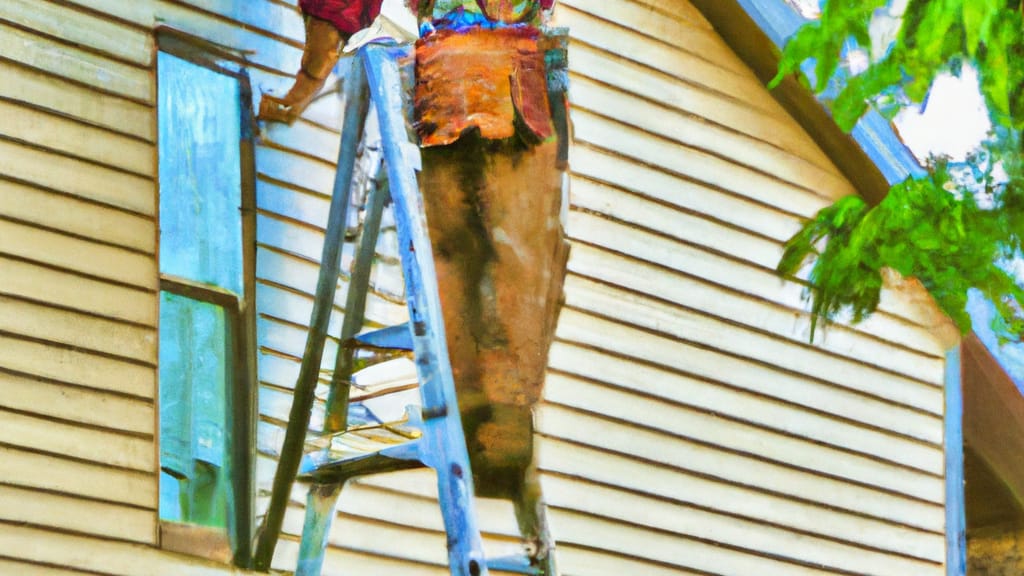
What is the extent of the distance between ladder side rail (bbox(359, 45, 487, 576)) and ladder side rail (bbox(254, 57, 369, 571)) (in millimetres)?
214

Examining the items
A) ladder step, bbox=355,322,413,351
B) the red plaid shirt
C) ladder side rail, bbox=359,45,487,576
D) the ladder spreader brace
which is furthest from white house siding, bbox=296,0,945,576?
ladder side rail, bbox=359,45,487,576

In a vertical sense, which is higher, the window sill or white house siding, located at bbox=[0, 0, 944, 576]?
white house siding, located at bbox=[0, 0, 944, 576]

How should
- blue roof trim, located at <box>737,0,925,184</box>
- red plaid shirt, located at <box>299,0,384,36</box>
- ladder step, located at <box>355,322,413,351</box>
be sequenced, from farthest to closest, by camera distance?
blue roof trim, located at <box>737,0,925,184</box> < red plaid shirt, located at <box>299,0,384,36</box> < ladder step, located at <box>355,322,413,351</box>

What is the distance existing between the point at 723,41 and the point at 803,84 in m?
0.26

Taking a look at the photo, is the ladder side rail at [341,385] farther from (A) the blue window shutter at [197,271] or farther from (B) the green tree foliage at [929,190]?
(B) the green tree foliage at [929,190]

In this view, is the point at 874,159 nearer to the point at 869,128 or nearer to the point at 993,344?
the point at 869,128

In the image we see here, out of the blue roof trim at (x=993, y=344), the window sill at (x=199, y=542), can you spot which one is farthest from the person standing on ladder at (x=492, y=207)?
the blue roof trim at (x=993, y=344)

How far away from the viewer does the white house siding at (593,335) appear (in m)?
2.66

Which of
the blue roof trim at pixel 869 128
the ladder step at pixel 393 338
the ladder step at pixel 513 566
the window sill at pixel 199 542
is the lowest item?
the ladder step at pixel 513 566

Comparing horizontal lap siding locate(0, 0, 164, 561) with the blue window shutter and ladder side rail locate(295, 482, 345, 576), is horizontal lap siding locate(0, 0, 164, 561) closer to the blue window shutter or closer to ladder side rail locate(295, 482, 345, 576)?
the blue window shutter

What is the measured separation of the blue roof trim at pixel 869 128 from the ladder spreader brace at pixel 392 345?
127 cm

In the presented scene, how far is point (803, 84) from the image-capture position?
11.7 feet

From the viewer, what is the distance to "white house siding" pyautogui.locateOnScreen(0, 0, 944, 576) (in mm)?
2658

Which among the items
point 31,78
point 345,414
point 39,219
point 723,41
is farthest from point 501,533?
point 723,41
